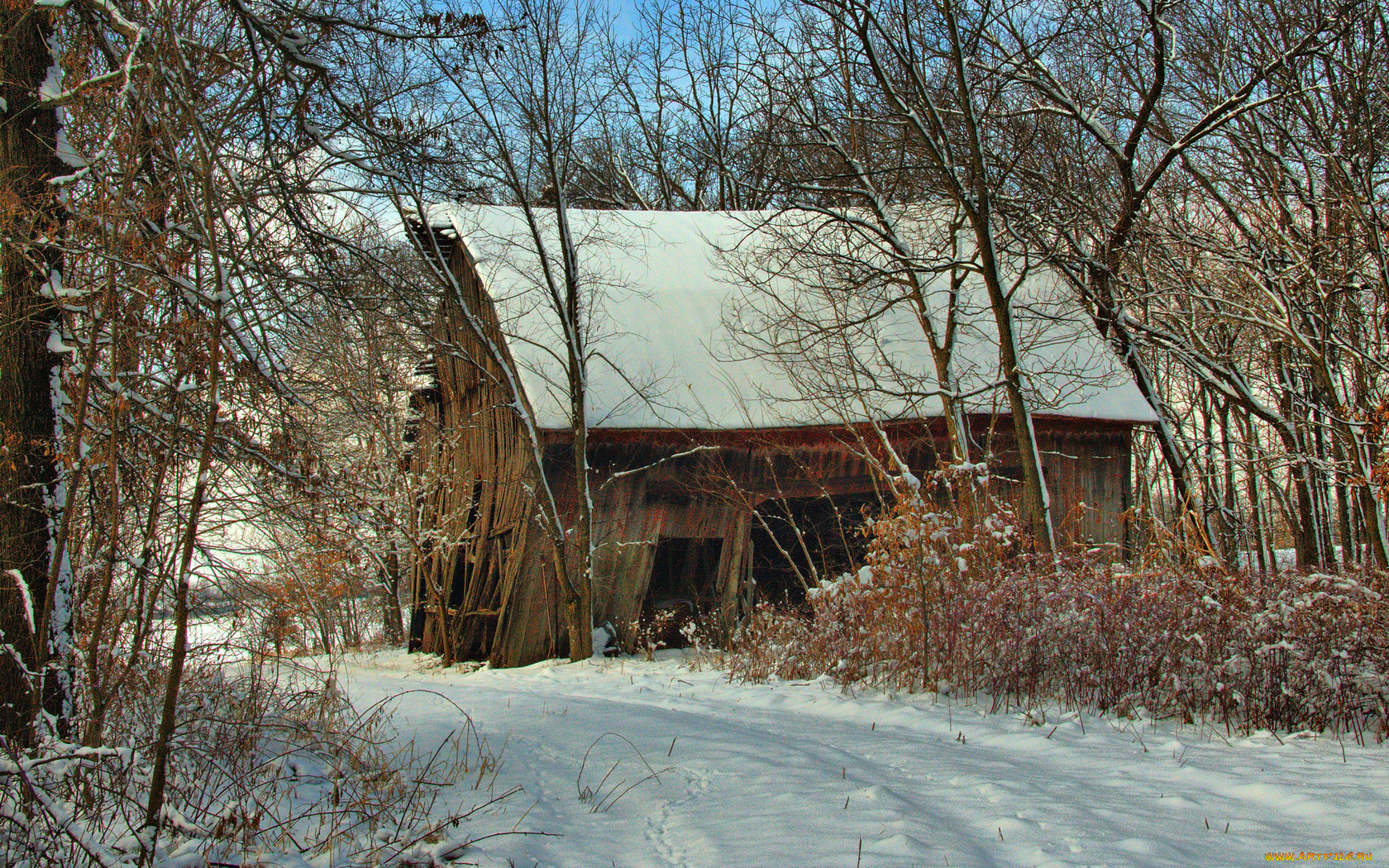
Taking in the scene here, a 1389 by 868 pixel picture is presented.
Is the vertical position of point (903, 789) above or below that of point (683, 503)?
below

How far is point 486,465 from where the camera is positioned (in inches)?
425

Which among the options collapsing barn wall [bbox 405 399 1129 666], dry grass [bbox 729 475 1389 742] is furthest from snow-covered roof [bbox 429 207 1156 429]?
dry grass [bbox 729 475 1389 742]

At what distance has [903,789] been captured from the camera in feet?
10.2

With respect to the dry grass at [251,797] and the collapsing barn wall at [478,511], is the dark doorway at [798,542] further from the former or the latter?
the dry grass at [251,797]

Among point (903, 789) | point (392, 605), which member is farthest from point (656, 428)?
point (392, 605)

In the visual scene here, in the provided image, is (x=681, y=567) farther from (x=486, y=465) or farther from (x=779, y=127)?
(x=779, y=127)

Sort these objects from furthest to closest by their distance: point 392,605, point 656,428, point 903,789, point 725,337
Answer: point 392,605, point 725,337, point 656,428, point 903,789

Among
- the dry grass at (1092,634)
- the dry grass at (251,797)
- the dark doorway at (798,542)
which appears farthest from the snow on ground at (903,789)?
the dark doorway at (798,542)

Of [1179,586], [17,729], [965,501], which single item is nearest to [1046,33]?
[965,501]

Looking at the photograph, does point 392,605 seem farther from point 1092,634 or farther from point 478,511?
point 1092,634

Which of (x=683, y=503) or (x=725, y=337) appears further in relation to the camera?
(x=725, y=337)

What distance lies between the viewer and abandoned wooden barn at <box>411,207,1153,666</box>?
986 cm

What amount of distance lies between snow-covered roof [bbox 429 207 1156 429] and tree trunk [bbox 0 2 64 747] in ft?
18.6

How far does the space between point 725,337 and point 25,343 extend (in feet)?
26.0
